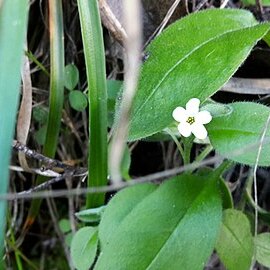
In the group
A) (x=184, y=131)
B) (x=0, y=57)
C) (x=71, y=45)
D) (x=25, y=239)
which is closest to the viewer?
(x=0, y=57)

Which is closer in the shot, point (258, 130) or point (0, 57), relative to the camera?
point (0, 57)

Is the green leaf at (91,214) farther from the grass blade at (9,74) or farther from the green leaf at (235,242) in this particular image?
the grass blade at (9,74)

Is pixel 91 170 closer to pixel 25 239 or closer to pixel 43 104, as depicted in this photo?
pixel 43 104

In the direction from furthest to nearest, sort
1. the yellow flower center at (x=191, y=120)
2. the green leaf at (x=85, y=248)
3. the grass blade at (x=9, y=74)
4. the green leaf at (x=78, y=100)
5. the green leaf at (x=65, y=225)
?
the green leaf at (x=65, y=225), the green leaf at (x=78, y=100), the green leaf at (x=85, y=248), the yellow flower center at (x=191, y=120), the grass blade at (x=9, y=74)

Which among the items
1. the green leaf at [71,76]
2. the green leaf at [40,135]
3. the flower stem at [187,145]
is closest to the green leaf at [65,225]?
the green leaf at [40,135]

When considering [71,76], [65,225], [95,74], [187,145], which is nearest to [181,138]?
[187,145]

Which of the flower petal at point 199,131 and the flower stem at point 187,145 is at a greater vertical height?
the flower petal at point 199,131

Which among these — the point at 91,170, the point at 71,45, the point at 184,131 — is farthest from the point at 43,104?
the point at 184,131
